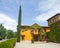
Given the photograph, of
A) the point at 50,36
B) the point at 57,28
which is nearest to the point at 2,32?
the point at 50,36

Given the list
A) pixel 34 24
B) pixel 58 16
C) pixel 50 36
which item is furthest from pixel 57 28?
pixel 34 24

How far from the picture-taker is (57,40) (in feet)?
115

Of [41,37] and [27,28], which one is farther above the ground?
[27,28]

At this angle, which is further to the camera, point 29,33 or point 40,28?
point 40,28

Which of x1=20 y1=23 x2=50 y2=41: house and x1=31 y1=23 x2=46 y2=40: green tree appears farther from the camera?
x1=20 y1=23 x2=50 y2=41: house

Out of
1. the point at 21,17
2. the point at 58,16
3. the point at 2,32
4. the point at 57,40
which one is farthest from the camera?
the point at 2,32

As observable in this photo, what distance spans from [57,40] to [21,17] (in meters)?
13.7

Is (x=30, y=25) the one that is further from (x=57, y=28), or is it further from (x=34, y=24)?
(x=57, y=28)

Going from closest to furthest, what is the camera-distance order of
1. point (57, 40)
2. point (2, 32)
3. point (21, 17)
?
point (57, 40), point (21, 17), point (2, 32)

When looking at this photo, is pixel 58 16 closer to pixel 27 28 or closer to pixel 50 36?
pixel 50 36

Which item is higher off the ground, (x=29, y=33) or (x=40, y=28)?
(x=40, y=28)

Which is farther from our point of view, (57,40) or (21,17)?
(21,17)

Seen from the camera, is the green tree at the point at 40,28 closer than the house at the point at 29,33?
Yes

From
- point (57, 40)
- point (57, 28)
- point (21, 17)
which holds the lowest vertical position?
point (57, 40)
